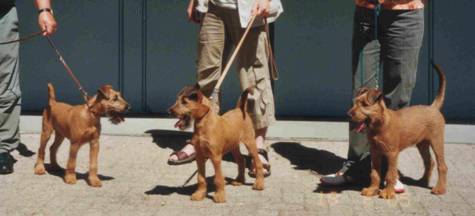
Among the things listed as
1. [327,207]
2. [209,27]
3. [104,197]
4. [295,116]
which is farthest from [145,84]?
[327,207]

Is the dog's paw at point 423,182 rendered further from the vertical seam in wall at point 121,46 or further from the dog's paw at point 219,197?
the vertical seam in wall at point 121,46

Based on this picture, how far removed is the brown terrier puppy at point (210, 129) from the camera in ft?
17.3

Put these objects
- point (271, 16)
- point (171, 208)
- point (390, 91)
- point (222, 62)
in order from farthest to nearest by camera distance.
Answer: point (222, 62) < point (271, 16) < point (390, 91) < point (171, 208)

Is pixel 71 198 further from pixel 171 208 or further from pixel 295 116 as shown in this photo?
pixel 295 116

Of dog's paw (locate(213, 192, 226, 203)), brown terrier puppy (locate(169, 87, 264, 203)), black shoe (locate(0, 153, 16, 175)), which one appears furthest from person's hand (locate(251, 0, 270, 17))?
black shoe (locate(0, 153, 16, 175))

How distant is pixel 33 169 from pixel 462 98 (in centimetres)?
512

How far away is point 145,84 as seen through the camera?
9453 mm

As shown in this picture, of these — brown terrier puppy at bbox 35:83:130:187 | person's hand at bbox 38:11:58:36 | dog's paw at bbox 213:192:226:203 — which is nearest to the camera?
dog's paw at bbox 213:192:226:203

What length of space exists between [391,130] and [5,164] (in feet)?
10.8

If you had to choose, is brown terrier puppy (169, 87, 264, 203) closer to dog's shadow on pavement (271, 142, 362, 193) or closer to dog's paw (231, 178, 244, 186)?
dog's paw (231, 178, 244, 186)

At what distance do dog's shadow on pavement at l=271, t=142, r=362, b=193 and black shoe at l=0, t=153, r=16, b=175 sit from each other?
2.52m

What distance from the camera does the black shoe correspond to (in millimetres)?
6500

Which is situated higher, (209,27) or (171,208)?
(209,27)

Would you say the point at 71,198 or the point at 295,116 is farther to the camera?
the point at 295,116
